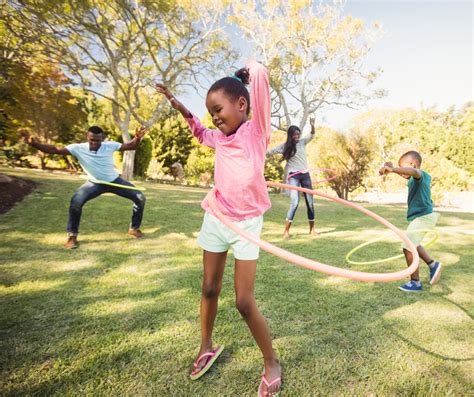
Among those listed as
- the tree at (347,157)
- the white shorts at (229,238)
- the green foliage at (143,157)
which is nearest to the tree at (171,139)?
the green foliage at (143,157)

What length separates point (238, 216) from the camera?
2064mm

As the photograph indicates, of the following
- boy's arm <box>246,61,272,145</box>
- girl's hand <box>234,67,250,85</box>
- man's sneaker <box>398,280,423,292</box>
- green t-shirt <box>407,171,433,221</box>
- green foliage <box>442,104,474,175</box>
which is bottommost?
man's sneaker <box>398,280,423,292</box>

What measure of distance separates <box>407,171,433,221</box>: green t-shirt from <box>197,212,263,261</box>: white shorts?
2764 mm

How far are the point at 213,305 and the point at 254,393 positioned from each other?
2.05ft

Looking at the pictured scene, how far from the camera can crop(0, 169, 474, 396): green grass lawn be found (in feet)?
6.88

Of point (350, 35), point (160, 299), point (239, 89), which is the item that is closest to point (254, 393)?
point (160, 299)

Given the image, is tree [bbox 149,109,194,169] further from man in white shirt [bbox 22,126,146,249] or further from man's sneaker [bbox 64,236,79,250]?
man's sneaker [bbox 64,236,79,250]

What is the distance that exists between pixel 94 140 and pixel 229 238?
4.06m

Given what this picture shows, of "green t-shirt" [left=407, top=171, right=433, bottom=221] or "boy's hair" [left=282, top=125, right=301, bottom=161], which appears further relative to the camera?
"boy's hair" [left=282, top=125, right=301, bottom=161]

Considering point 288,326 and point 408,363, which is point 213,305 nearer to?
point 288,326

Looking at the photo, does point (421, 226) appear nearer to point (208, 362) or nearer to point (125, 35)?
point (208, 362)

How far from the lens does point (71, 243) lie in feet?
16.1

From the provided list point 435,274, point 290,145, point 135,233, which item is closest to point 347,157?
point 290,145

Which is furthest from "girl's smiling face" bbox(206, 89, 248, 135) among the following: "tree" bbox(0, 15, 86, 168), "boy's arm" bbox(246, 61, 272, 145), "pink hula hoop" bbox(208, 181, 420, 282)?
"tree" bbox(0, 15, 86, 168)
